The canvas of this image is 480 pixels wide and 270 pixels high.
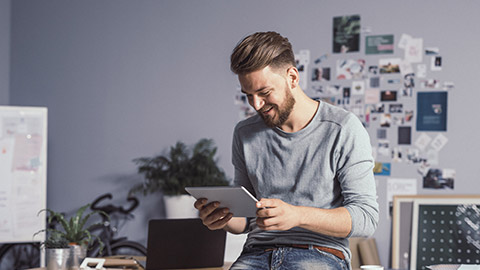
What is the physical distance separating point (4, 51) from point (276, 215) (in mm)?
3982

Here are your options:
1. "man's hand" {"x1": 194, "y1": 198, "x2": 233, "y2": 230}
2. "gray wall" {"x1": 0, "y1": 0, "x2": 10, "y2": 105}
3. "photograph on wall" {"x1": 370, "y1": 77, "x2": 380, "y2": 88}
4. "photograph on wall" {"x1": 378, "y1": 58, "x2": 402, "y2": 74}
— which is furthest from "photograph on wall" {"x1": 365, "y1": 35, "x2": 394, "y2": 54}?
"gray wall" {"x1": 0, "y1": 0, "x2": 10, "y2": 105}

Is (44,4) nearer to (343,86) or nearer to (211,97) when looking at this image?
(211,97)

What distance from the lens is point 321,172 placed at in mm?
1902

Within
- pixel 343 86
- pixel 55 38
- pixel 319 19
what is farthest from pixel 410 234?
pixel 55 38

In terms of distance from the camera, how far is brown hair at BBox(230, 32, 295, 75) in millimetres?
1894

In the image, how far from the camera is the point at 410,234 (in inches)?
146

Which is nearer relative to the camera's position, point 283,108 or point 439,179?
point 283,108

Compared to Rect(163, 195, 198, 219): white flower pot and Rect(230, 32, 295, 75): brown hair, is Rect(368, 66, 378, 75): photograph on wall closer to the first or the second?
Rect(163, 195, 198, 219): white flower pot

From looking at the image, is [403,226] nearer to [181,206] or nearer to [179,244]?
[181,206]

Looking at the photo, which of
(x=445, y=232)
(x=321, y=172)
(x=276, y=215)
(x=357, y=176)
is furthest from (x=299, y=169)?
(x=445, y=232)

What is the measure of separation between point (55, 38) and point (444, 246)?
3.31m

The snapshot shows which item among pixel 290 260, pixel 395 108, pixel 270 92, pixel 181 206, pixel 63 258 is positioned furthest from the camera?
pixel 181 206

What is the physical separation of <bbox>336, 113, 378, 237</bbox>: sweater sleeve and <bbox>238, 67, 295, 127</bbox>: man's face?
20 centimetres

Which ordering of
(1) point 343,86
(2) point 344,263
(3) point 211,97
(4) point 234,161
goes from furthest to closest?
(3) point 211,97 < (1) point 343,86 < (4) point 234,161 < (2) point 344,263
